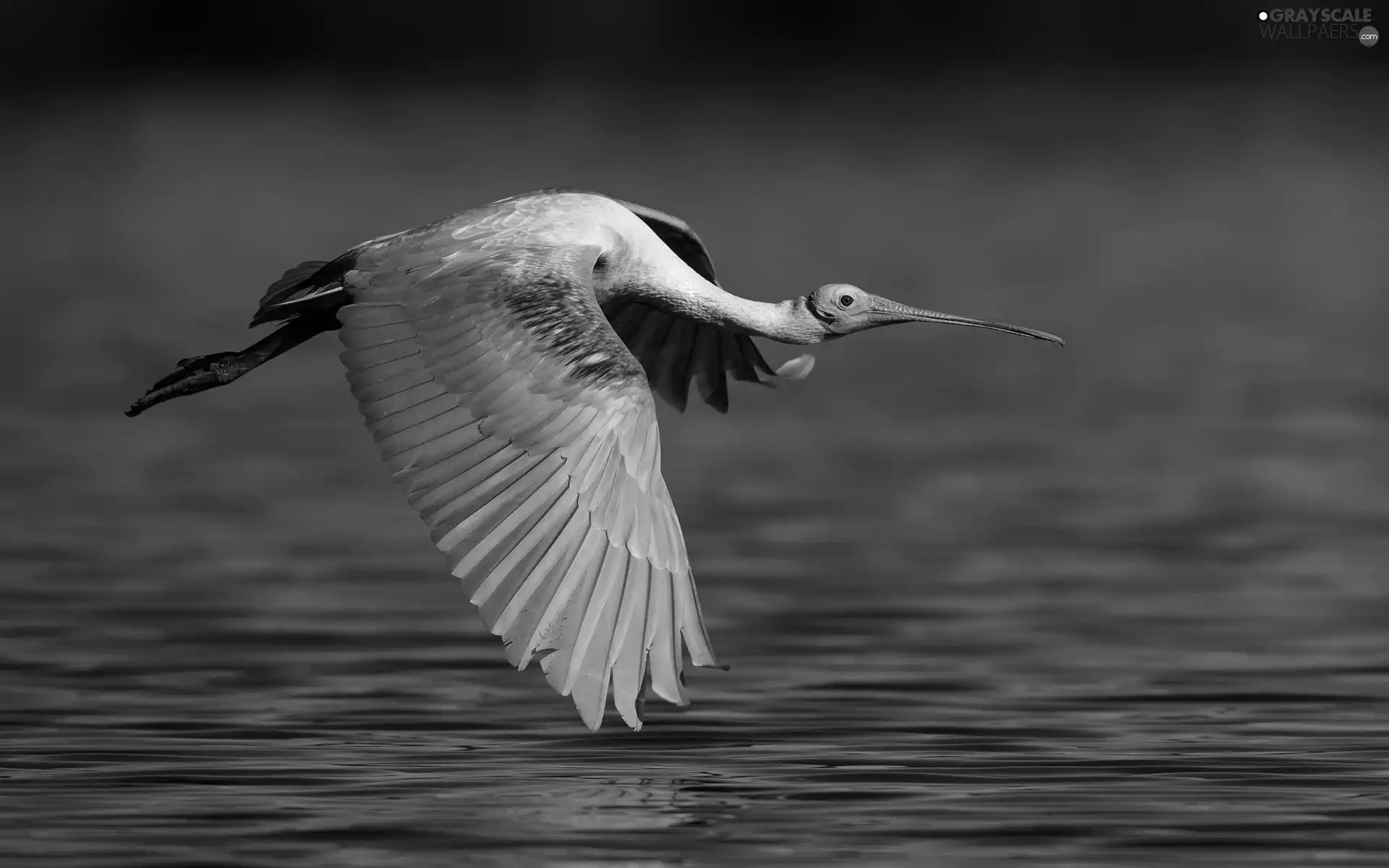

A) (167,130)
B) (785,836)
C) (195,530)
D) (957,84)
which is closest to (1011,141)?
(957,84)

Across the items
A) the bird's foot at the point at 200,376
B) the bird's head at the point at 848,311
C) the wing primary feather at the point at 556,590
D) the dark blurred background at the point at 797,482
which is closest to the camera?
the wing primary feather at the point at 556,590

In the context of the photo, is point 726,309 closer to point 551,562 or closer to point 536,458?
point 536,458

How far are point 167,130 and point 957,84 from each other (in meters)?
14.8

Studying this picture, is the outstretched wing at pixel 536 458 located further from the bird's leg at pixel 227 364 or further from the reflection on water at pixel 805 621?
the bird's leg at pixel 227 364

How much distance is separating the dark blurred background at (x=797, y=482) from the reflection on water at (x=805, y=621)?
0.05m

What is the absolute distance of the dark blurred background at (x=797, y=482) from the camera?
1135 centimetres

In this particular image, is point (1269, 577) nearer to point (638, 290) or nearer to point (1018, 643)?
point (1018, 643)

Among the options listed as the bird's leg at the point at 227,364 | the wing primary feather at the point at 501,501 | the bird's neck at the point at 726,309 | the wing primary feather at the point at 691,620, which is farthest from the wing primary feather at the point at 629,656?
the bird's leg at the point at 227,364

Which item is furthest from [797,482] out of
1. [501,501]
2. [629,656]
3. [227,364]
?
[629,656]

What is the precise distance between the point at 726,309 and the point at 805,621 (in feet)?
7.92

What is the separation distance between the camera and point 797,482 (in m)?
21.1

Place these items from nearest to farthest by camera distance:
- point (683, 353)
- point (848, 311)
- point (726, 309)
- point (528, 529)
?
point (528, 529), point (726, 309), point (848, 311), point (683, 353)

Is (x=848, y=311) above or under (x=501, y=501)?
above

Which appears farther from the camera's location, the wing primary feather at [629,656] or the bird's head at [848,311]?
the bird's head at [848,311]
